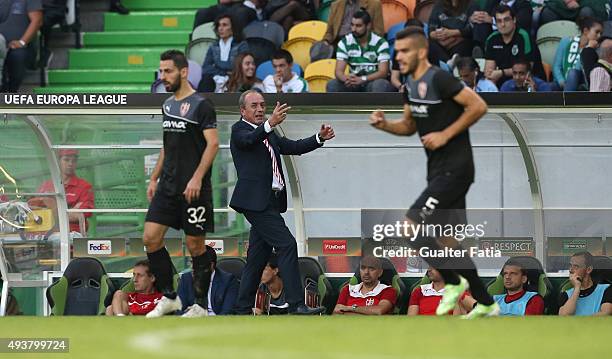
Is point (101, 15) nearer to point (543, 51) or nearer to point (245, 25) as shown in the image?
point (245, 25)

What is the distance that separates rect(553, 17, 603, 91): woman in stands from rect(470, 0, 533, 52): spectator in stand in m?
0.54

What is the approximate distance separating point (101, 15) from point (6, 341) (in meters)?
10.3

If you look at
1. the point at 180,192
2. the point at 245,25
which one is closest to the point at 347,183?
the point at 180,192

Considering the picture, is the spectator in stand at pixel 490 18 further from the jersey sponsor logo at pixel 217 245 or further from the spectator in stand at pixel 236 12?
the jersey sponsor logo at pixel 217 245

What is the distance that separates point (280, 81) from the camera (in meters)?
15.6

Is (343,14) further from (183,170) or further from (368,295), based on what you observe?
(183,170)

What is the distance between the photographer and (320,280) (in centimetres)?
1316

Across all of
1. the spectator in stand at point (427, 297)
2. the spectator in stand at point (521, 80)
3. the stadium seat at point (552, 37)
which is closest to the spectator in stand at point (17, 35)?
the spectator in stand at point (521, 80)

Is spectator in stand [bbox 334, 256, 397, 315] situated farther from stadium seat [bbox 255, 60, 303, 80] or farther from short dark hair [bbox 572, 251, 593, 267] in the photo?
stadium seat [bbox 255, 60, 303, 80]

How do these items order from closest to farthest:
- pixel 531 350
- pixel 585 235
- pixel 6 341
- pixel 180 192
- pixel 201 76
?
pixel 531 350 → pixel 6 341 → pixel 180 192 → pixel 585 235 → pixel 201 76

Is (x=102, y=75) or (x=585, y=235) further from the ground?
(x=102, y=75)

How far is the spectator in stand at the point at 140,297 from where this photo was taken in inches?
500

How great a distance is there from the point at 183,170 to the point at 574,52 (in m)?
6.09

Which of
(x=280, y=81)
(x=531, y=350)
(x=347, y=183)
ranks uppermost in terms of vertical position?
(x=280, y=81)
